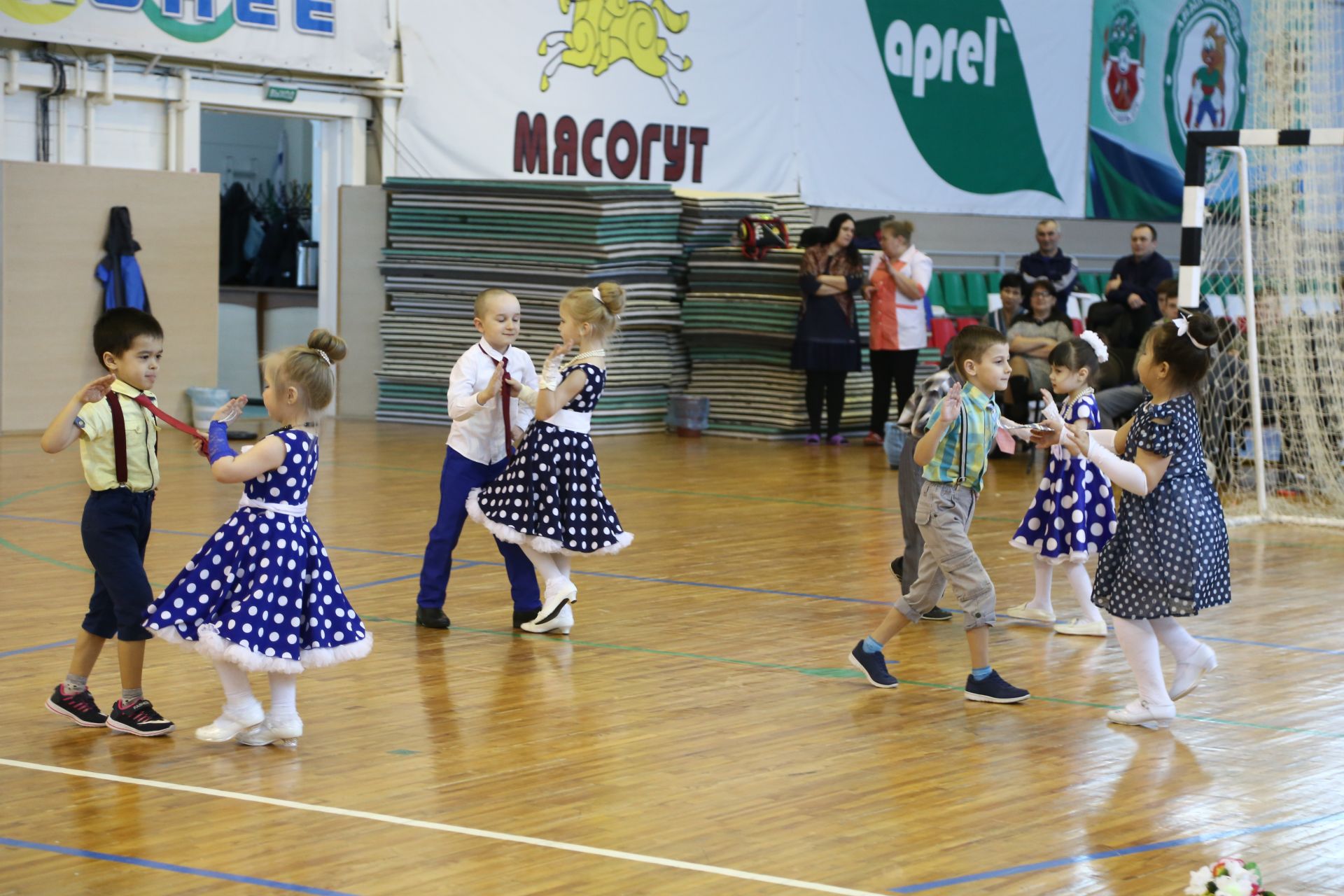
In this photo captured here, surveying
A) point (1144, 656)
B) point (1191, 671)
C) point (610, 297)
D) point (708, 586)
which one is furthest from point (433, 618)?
point (1191, 671)

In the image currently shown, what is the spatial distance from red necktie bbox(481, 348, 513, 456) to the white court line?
8.11 ft

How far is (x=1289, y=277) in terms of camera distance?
1119 cm

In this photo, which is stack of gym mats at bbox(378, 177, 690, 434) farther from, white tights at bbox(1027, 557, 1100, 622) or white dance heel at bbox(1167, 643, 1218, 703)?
white dance heel at bbox(1167, 643, 1218, 703)

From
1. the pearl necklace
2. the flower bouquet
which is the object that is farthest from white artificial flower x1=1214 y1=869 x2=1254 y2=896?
the pearl necklace

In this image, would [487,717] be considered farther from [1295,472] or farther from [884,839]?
[1295,472]

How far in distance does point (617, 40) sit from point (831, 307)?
4.22 meters

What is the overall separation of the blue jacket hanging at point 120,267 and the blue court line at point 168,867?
10344mm

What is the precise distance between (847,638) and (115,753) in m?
2.99

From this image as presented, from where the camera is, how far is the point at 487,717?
5.33 m

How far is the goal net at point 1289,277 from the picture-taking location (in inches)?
436

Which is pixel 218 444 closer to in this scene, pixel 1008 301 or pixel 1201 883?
pixel 1201 883

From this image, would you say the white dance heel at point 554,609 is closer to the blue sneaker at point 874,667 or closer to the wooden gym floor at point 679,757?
the wooden gym floor at point 679,757

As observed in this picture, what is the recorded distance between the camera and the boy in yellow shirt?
493cm

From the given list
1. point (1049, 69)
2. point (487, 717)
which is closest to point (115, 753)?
point (487, 717)
